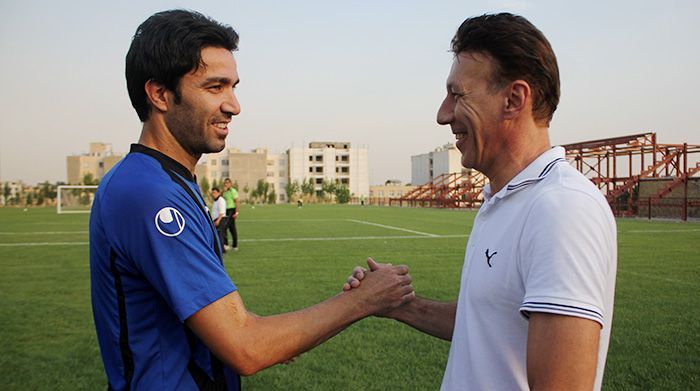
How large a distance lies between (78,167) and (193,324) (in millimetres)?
134564

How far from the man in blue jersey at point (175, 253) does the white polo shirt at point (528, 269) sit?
58 centimetres

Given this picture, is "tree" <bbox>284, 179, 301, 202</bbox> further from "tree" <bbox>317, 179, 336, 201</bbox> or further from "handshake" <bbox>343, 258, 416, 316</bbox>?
"handshake" <bbox>343, 258, 416, 316</bbox>

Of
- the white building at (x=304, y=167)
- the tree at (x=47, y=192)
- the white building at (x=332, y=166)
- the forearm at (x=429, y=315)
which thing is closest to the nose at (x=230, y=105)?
the forearm at (x=429, y=315)

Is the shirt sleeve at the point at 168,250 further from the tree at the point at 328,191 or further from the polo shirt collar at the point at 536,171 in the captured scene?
the tree at the point at 328,191

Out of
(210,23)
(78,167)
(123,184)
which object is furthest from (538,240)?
(78,167)

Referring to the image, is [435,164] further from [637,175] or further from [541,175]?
[541,175]

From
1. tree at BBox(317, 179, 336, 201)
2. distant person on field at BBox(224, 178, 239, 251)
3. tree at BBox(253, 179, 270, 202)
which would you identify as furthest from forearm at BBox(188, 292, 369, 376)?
tree at BBox(253, 179, 270, 202)

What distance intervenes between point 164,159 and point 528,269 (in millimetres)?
1409

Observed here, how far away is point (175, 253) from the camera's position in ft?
5.78

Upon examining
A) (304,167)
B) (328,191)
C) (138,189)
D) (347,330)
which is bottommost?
(347,330)

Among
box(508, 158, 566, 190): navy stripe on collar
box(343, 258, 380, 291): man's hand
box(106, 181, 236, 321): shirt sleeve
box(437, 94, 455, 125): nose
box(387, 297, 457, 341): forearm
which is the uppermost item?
box(437, 94, 455, 125): nose

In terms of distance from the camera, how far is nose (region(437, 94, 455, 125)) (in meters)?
2.04

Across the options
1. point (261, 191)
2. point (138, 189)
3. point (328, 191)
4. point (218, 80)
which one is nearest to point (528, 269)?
point (138, 189)

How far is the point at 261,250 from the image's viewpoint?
49.4 feet
